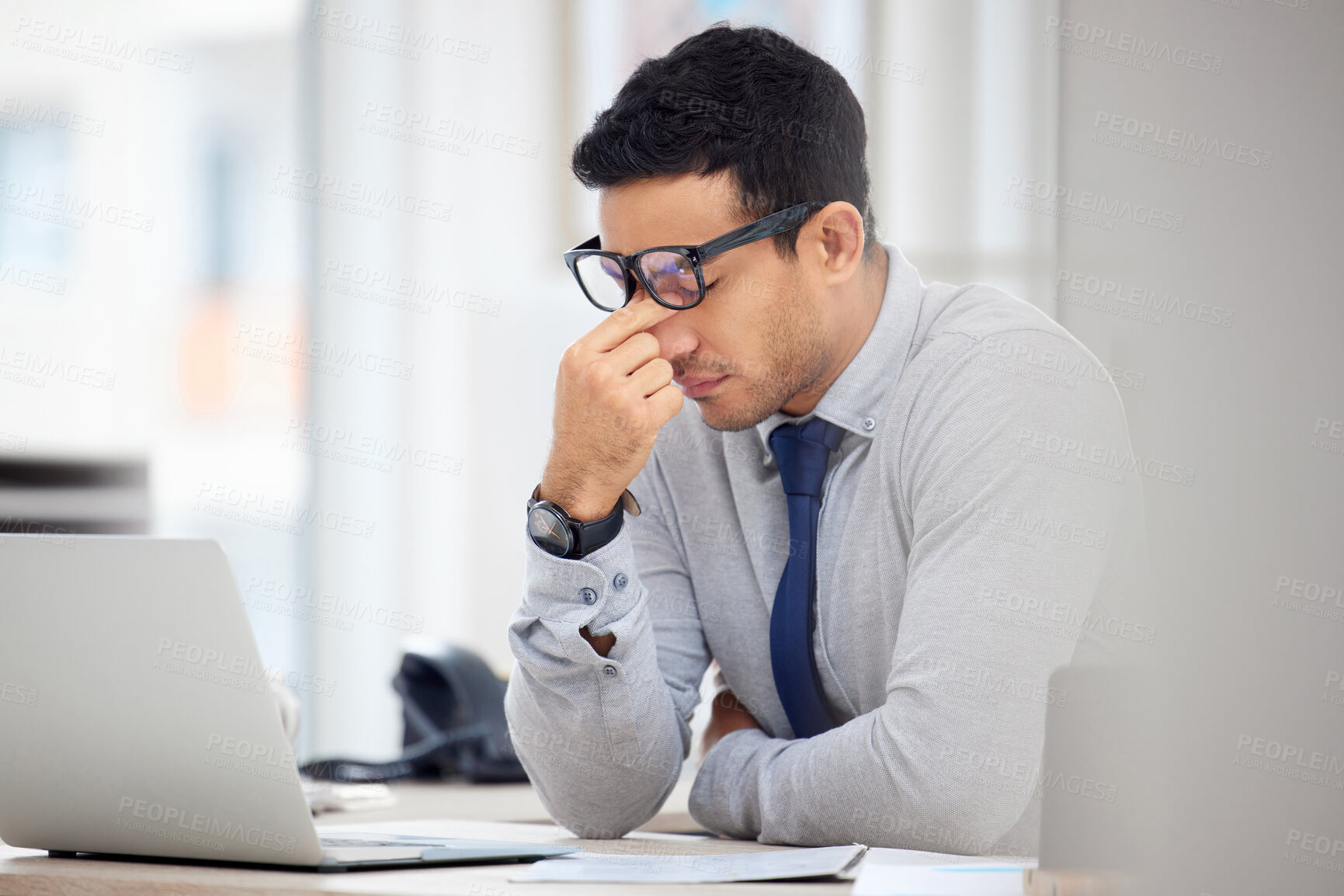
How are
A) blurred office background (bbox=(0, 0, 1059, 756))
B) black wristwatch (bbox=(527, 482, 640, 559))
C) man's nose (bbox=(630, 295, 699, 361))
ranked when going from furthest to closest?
blurred office background (bbox=(0, 0, 1059, 756)) < man's nose (bbox=(630, 295, 699, 361)) < black wristwatch (bbox=(527, 482, 640, 559))

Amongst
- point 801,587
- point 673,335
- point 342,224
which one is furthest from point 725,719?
point 342,224

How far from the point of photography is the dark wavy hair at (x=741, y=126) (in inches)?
51.8

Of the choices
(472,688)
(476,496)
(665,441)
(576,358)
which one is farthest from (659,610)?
(476,496)

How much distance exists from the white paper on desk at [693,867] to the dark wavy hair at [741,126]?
72 cm

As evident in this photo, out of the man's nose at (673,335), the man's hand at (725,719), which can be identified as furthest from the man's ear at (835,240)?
the man's hand at (725,719)

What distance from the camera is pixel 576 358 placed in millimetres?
1297

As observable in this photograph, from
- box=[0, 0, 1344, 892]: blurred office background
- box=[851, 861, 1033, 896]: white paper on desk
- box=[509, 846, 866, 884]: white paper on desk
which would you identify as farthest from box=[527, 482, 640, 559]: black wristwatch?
box=[0, 0, 1344, 892]: blurred office background

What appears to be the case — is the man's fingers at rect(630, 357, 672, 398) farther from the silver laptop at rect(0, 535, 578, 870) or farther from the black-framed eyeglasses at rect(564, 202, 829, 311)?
the silver laptop at rect(0, 535, 578, 870)

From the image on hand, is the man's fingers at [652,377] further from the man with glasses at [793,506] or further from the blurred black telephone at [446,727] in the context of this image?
the blurred black telephone at [446,727]

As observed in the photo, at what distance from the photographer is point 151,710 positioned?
84 cm

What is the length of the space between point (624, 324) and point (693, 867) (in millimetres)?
650

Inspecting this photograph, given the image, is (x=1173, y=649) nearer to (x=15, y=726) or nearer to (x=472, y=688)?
(x=15, y=726)

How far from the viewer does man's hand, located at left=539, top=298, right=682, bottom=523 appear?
1.26m

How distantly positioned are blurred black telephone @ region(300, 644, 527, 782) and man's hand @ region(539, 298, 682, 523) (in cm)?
61
